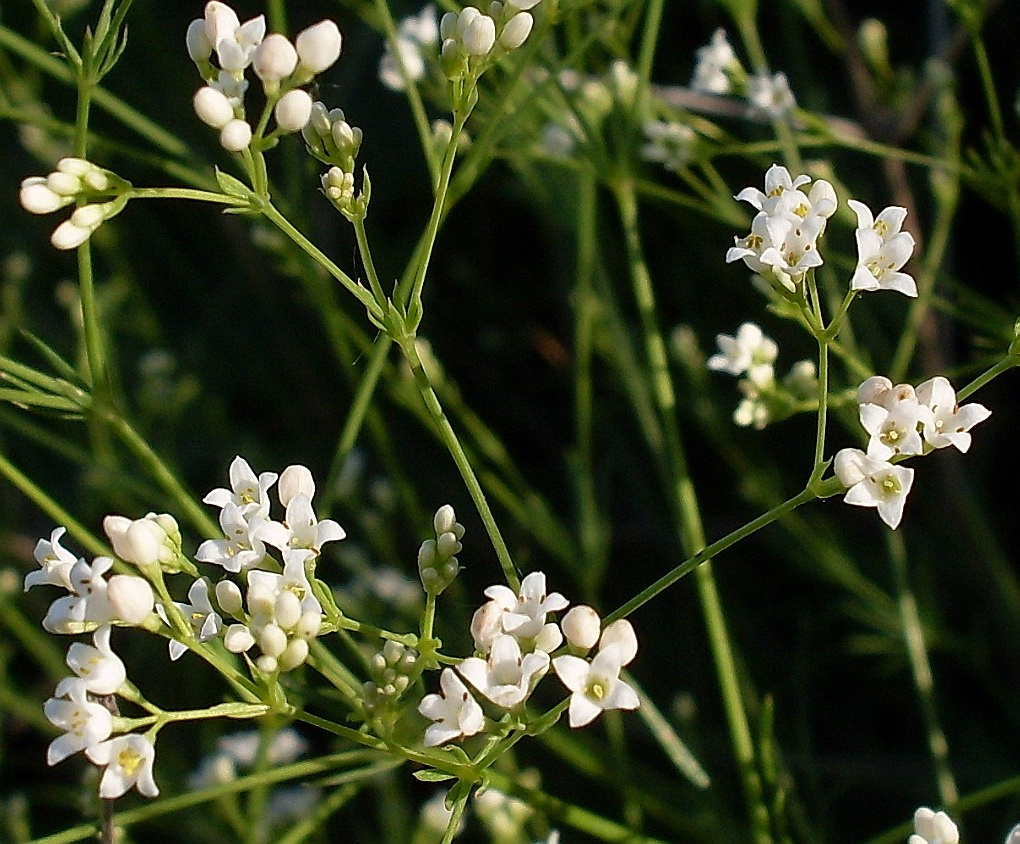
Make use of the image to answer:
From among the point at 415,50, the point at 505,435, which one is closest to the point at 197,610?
the point at 415,50

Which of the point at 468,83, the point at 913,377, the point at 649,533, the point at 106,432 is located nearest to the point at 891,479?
the point at 468,83

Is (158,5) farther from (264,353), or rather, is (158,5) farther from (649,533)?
(649,533)


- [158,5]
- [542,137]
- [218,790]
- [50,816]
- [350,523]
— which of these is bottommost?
[50,816]

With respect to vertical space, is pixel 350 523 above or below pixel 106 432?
below

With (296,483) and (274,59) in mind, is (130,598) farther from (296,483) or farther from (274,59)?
(274,59)

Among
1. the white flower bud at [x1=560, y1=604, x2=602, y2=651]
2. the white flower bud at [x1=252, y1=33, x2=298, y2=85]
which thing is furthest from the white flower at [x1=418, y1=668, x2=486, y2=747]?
the white flower bud at [x1=252, y1=33, x2=298, y2=85]

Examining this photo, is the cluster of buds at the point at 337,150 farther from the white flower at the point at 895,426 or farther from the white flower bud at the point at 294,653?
the white flower at the point at 895,426

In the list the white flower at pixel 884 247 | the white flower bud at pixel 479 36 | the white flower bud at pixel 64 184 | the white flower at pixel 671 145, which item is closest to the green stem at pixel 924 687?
the white flower at pixel 671 145

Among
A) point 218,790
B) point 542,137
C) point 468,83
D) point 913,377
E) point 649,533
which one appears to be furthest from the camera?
point 649,533

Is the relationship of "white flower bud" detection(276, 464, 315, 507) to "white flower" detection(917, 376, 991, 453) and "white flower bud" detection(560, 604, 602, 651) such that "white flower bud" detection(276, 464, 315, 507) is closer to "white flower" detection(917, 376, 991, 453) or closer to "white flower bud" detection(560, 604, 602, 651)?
"white flower bud" detection(560, 604, 602, 651)
